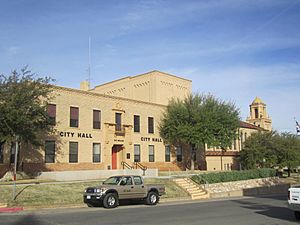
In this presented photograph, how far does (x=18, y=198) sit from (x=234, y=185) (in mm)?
22484

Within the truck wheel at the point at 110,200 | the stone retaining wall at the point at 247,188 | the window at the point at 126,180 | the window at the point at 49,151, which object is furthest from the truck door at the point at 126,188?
the window at the point at 49,151

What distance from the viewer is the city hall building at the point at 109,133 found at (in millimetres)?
34594

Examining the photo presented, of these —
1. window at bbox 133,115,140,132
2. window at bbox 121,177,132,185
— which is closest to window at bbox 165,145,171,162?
window at bbox 133,115,140,132

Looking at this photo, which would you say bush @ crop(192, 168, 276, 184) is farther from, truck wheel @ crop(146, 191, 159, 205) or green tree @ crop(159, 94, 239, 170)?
truck wheel @ crop(146, 191, 159, 205)

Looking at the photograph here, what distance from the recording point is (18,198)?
66.4ft

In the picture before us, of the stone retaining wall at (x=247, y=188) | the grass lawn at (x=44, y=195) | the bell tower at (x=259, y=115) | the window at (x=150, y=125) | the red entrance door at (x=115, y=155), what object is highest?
the bell tower at (x=259, y=115)

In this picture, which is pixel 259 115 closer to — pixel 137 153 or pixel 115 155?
pixel 137 153

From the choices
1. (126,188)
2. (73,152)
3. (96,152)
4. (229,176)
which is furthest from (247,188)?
(126,188)

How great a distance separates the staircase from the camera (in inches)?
1184

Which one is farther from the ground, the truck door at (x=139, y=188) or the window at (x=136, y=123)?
the window at (x=136, y=123)

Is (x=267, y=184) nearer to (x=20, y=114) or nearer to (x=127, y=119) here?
(x=127, y=119)

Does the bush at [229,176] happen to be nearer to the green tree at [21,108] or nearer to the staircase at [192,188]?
the staircase at [192,188]

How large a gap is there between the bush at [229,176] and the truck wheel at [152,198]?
11.3 m

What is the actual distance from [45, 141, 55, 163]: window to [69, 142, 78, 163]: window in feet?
6.37
